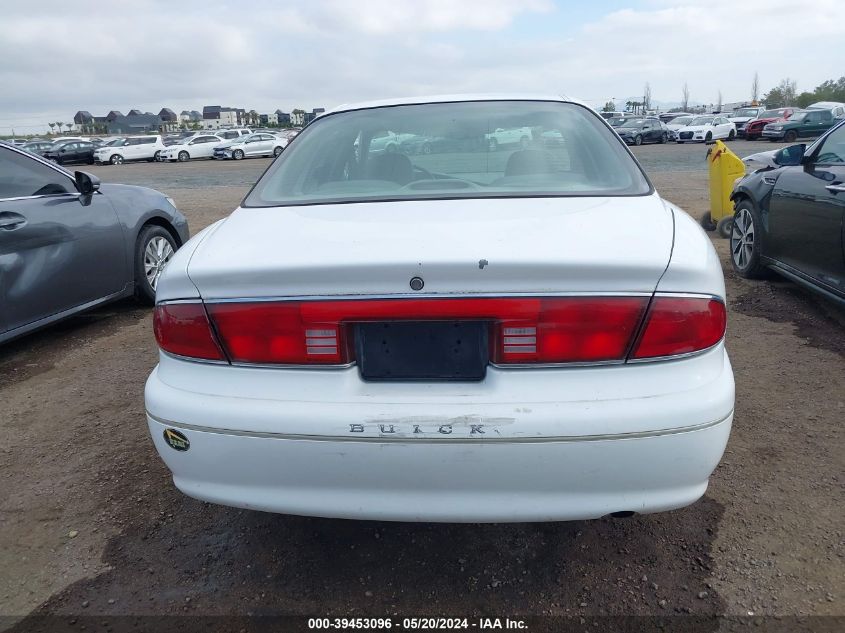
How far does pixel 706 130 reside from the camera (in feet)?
111

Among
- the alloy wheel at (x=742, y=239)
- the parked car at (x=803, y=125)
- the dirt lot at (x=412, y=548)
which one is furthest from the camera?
the parked car at (x=803, y=125)

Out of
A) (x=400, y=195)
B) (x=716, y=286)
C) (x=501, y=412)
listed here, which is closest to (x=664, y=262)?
(x=716, y=286)

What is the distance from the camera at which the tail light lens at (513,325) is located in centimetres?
180

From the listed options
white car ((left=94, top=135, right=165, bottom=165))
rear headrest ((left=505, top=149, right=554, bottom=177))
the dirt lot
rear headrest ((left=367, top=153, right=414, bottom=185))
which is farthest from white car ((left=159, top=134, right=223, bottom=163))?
rear headrest ((left=505, top=149, right=554, bottom=177))

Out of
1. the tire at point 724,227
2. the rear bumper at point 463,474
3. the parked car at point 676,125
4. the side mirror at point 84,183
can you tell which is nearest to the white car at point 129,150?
the parked car at point 676,125

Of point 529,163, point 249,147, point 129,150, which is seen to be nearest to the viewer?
point 529,163

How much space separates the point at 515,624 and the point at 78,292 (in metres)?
3.98

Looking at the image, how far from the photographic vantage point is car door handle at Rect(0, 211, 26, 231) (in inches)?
164

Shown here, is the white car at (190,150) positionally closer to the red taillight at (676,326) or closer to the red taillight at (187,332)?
the red taillight at (187,332)

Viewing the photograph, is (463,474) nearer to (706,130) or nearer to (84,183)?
(84,183)

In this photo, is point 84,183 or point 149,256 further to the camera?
→ point 149,256

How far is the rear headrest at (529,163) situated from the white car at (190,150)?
36.9 meters

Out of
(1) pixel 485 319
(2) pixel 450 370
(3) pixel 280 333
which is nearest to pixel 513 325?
(1) pixel 485 319

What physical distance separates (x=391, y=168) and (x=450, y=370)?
1175 mm
